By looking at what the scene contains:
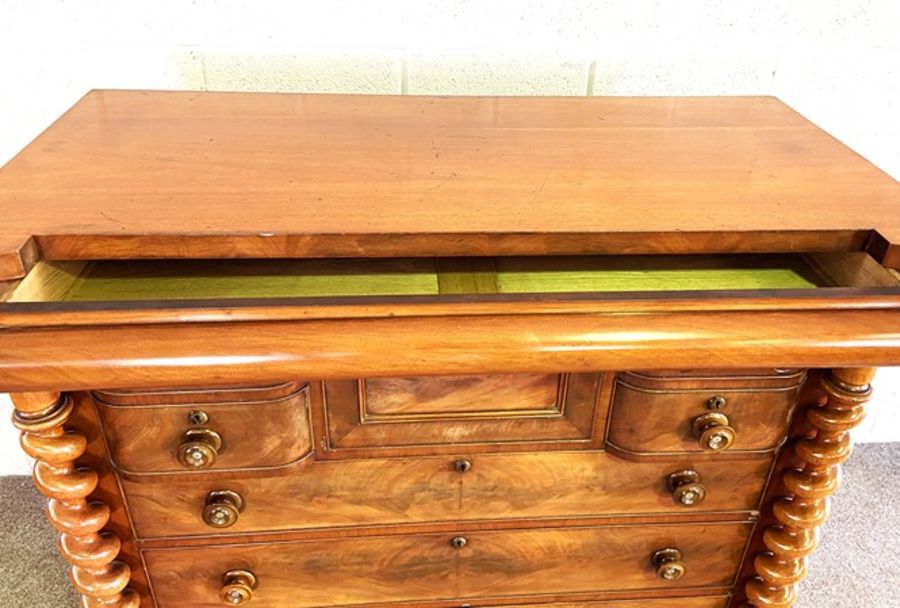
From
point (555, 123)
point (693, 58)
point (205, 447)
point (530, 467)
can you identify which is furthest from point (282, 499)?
point (693, 58)

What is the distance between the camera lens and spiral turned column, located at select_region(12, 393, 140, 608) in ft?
2.10

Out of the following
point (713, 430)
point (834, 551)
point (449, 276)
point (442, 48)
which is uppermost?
point (442, 48)

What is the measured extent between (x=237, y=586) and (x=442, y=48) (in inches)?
33.8

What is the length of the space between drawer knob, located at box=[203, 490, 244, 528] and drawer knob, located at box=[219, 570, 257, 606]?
10 cm

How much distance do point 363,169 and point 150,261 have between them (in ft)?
0.85

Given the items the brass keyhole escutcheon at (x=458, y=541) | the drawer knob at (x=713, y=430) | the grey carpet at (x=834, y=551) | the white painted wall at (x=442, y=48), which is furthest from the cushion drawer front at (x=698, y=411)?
the grey carpet at (x=834, y=551)

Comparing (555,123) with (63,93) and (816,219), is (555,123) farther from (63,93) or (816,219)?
(63,93)

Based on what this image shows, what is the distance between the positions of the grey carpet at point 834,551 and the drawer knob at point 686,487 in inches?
29.1

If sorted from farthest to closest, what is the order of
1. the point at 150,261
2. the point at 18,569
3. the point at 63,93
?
1. the point at 18,569
2. the point at 63,93
3. the point at 150,261

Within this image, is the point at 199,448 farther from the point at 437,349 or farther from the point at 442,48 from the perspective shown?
the point at 442,48

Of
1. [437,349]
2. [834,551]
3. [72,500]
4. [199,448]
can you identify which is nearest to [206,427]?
[199,448]

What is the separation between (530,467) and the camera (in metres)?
0.76

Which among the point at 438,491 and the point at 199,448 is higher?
the point at 199,448

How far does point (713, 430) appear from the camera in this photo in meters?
0.72
